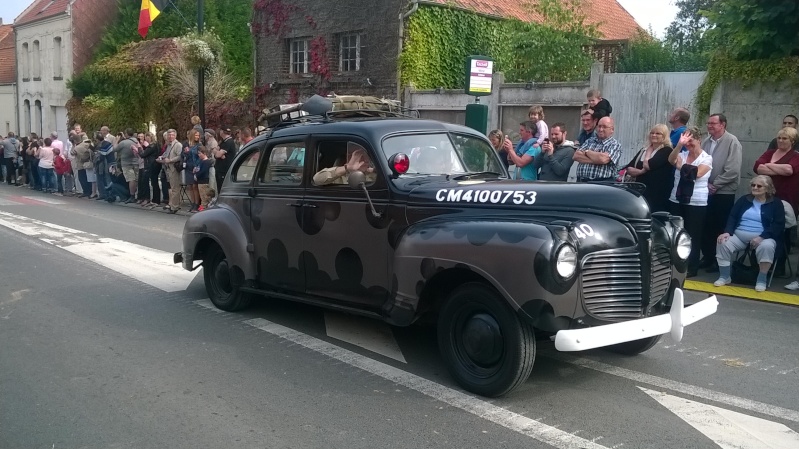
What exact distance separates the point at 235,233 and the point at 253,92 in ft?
57.3

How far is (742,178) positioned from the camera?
11.0 meters

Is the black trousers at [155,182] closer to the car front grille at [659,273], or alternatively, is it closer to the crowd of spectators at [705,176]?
the crowd of spectators at [705,176]

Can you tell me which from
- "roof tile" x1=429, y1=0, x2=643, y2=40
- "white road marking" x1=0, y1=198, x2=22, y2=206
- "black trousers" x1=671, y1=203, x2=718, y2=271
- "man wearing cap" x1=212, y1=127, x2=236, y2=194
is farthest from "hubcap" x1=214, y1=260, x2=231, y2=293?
"white road marking" x1=0, y1=198, x2=22, y2=206

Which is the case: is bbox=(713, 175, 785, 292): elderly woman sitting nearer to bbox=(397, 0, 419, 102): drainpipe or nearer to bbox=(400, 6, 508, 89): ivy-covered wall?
bbox=(400, 6, 508, 89): ivy-covered wall

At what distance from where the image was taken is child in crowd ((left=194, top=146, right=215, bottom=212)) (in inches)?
631

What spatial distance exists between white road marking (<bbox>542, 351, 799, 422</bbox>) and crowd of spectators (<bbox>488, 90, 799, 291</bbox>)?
9.56ft

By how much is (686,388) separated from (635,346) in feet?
2.16

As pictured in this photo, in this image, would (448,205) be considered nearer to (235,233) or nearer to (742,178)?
(235,233)

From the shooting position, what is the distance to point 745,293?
8.23 meters

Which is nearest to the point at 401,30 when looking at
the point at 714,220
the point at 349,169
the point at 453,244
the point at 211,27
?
the point at 714,220

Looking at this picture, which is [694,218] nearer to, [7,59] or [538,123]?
[538,123]

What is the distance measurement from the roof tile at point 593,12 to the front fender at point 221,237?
1243cm

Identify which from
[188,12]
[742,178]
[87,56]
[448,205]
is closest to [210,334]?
[448,205]

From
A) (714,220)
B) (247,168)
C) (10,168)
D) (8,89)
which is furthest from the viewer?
(8,89)
